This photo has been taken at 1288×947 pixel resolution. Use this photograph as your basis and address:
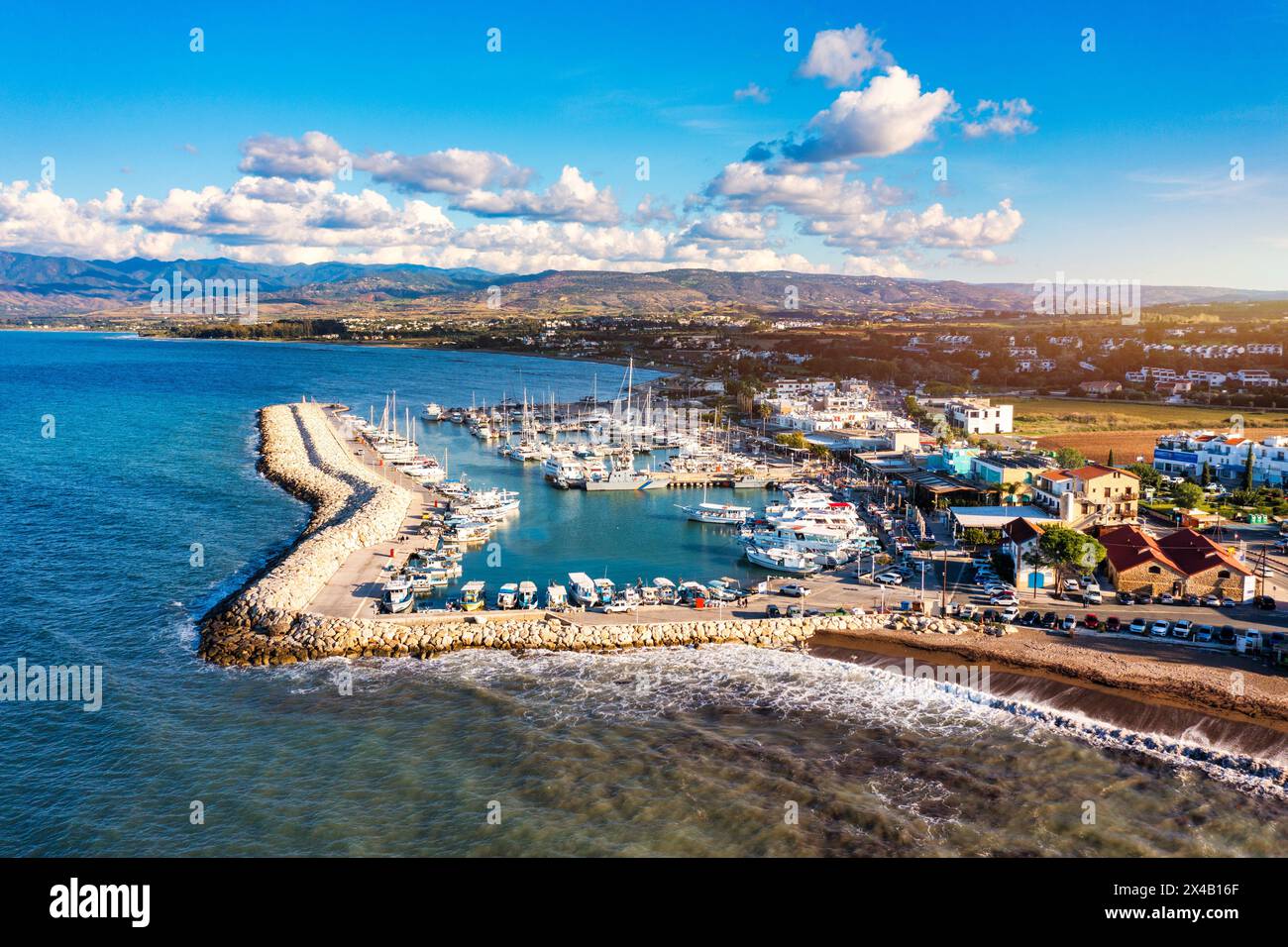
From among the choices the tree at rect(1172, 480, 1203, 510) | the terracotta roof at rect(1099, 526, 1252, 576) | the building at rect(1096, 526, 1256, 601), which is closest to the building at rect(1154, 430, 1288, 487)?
the tree at rect(1172, 480, 1203, 510)

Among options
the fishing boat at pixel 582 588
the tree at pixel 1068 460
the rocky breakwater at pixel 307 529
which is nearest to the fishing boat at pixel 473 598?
the fishing boat at pixel 582 588

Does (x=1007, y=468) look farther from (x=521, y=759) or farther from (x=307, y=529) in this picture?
(x=307, y=529)

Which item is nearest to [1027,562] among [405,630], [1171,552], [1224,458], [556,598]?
[1171,552]

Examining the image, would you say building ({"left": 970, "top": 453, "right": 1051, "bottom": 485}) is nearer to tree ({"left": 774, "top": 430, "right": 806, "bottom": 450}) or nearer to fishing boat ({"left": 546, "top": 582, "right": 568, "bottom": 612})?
tree ({"left": 774, "top": 430, "right": 806, "bottom": 450})
